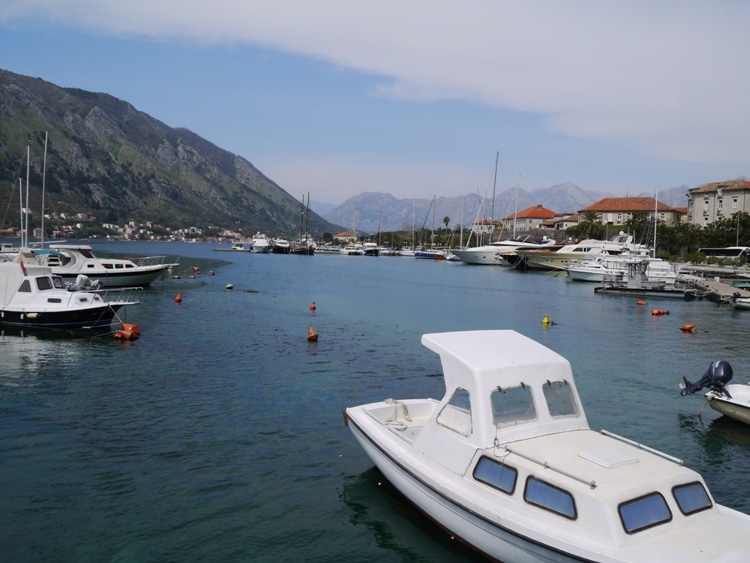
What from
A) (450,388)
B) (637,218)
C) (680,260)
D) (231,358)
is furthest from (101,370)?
(637,218)

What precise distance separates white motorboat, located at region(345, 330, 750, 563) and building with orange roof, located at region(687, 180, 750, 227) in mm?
139114

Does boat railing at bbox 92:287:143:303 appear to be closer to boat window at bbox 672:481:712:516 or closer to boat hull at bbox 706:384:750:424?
boat hull at bbox 706:384:750:424

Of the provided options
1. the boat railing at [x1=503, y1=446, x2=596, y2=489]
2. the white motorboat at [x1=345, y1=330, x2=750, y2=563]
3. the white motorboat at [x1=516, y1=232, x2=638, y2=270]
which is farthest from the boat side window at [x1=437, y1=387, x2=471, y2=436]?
the white motorboat at [x1=516, y1=232, x2=638, y2=270]

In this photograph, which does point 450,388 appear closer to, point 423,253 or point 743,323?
point 743,323

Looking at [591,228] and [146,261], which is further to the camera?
[591,228]

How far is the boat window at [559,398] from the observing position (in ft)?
41.1

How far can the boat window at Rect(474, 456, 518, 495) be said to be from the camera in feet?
35.2

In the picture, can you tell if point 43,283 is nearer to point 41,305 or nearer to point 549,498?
point 41,305

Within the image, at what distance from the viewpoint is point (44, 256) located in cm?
5372

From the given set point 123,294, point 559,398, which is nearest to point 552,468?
point 559,398

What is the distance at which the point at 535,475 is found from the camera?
10383mm

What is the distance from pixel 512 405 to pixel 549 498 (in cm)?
239

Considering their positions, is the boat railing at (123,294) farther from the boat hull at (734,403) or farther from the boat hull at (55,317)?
the boat hull at (734,403)

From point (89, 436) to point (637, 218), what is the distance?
149 meters
